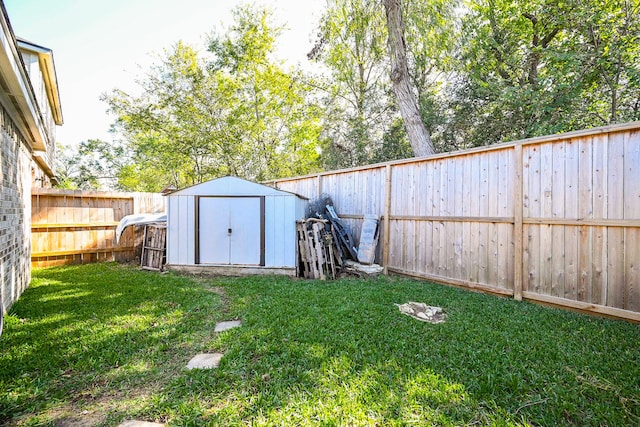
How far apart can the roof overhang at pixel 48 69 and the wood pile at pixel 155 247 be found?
5009 millimetres

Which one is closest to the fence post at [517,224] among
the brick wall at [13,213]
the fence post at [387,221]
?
the fence post at [387,221]

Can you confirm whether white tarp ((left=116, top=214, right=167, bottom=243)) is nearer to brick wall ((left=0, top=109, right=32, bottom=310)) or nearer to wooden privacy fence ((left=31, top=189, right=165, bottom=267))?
wooden privacy fence ((left=31, top=189, right=165, bottom=267))

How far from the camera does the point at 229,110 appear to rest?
12.1 meters

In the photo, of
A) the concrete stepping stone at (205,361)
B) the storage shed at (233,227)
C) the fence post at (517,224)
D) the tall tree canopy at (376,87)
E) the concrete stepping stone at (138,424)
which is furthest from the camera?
the tall tree canopy at (376,87)

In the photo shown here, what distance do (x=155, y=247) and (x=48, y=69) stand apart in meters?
6.13

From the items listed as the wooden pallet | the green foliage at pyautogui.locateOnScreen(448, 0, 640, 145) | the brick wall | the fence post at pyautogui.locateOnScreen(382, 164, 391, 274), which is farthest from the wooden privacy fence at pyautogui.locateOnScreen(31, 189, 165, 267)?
the green foliage at pyautogui.locateOnScreen(448, 0, 640, 145)

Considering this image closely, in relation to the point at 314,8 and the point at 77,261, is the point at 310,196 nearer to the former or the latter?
the point at 77,261

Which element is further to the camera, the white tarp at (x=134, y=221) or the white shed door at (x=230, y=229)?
the white tarp at (x=134, y=221)

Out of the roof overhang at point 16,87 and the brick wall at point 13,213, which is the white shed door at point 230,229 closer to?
the brick wall at point 13,213

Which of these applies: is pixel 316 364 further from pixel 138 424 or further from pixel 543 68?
pixel 543 68

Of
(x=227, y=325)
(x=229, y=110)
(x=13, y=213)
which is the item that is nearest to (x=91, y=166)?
(x=229, y=110)

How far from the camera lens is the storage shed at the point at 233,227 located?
551 centimetres

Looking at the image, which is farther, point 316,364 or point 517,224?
point 517,224

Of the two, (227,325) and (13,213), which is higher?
(13,213)
